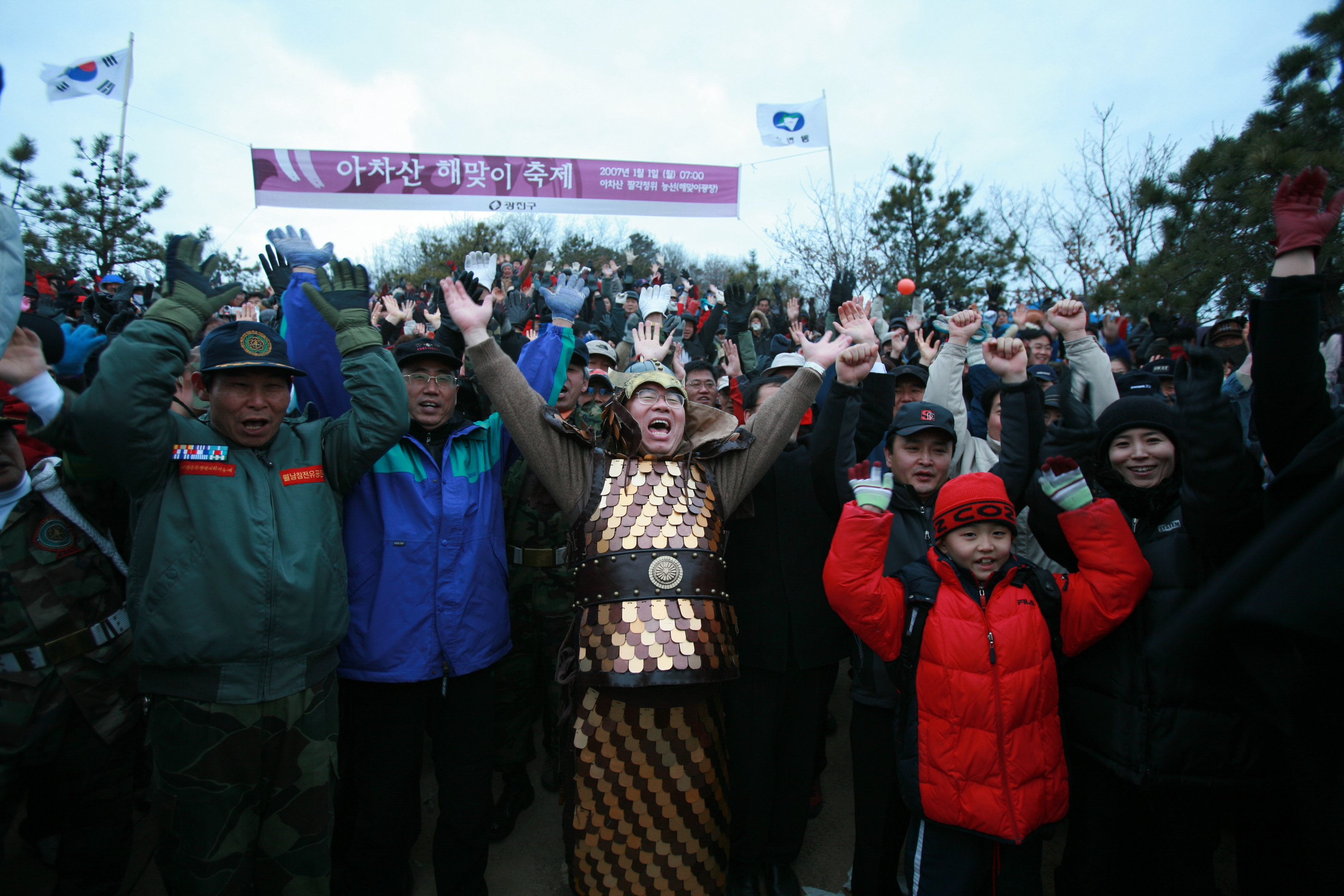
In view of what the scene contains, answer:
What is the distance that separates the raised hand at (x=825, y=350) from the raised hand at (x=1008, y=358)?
59cm

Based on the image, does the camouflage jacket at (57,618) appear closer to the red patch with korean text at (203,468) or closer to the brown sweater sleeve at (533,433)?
the red patch with korean text at (203,468)

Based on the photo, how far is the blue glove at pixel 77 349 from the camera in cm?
284

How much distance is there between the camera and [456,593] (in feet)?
8.93

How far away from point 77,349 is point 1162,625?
4268 millimetres

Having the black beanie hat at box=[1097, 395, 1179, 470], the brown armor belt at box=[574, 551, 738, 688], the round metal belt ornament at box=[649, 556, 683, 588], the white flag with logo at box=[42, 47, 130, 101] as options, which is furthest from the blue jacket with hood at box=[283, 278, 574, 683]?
the white flag with logo at box=[42, 47, 130, 101]

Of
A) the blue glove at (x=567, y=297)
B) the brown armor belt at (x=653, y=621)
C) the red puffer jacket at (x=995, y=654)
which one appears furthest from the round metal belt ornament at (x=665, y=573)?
the blue glove at (x=567, y=297)

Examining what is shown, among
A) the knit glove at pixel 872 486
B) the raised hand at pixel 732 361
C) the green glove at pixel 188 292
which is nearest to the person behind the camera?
the green glove at pixel 188 292

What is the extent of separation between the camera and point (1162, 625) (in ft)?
5.85

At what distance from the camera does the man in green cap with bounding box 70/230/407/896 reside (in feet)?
6.95

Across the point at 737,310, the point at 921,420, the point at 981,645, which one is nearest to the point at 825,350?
the point at 921,420

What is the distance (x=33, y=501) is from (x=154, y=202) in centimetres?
1489

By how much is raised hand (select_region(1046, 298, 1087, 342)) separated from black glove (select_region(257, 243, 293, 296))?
11.4 ft

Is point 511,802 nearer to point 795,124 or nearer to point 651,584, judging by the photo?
point 651,584

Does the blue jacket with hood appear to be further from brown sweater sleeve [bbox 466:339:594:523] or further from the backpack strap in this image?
the backpack strap
